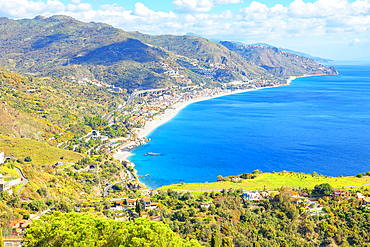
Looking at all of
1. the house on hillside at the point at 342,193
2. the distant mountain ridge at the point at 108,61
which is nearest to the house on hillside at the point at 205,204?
the house on hillside at the point at 342,193

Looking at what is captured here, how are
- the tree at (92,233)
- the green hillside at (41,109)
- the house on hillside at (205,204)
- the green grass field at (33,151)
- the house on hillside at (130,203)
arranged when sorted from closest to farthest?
the tree at (92,233) → the house on hillside at (205,204) → the house on hillside at (130,203) → the green grass field at (33,151) → the green hillside at (41,109)

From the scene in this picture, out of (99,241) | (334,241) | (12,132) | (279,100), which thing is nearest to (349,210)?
(334,241)

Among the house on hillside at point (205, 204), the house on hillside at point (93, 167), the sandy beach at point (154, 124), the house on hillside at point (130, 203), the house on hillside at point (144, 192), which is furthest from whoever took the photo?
the sandy beach at point (154, 124)

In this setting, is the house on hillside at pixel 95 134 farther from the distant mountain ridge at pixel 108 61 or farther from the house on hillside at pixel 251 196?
the distant mountain ridge at pixel 108 61

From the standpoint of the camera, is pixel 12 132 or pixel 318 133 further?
pixel 318 133

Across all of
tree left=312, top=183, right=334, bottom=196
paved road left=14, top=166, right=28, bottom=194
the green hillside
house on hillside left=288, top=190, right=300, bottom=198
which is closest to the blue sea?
house on hillside left=288, top=190, right=300, bottom=198

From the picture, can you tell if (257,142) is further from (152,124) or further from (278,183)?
(152,124)

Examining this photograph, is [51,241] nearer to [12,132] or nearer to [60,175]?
[60,175]
